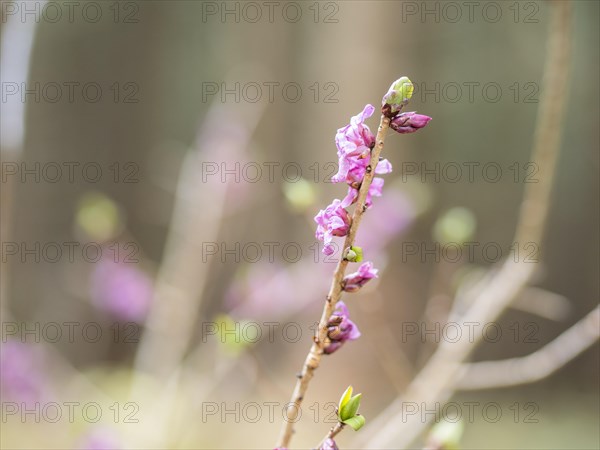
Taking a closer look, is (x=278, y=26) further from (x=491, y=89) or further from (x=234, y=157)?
(x=234, y=157)

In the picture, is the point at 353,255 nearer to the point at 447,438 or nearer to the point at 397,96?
the point at 397,96

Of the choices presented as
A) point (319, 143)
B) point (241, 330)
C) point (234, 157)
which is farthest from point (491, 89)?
point (241, 330)

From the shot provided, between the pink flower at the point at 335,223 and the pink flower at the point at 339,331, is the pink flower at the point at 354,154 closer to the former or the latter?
the pink flower at the point at 335,223

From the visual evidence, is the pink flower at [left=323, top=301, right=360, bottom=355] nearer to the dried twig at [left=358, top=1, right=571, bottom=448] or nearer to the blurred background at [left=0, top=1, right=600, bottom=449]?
the dried twig at [left=358, top=1, right=571, bottom=448]

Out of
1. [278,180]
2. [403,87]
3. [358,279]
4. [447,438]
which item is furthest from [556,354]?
[278,180]

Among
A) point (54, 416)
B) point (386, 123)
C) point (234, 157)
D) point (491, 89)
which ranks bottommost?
point (54, 416)

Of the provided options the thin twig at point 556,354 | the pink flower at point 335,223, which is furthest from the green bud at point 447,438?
the thin twig at point 556,354
